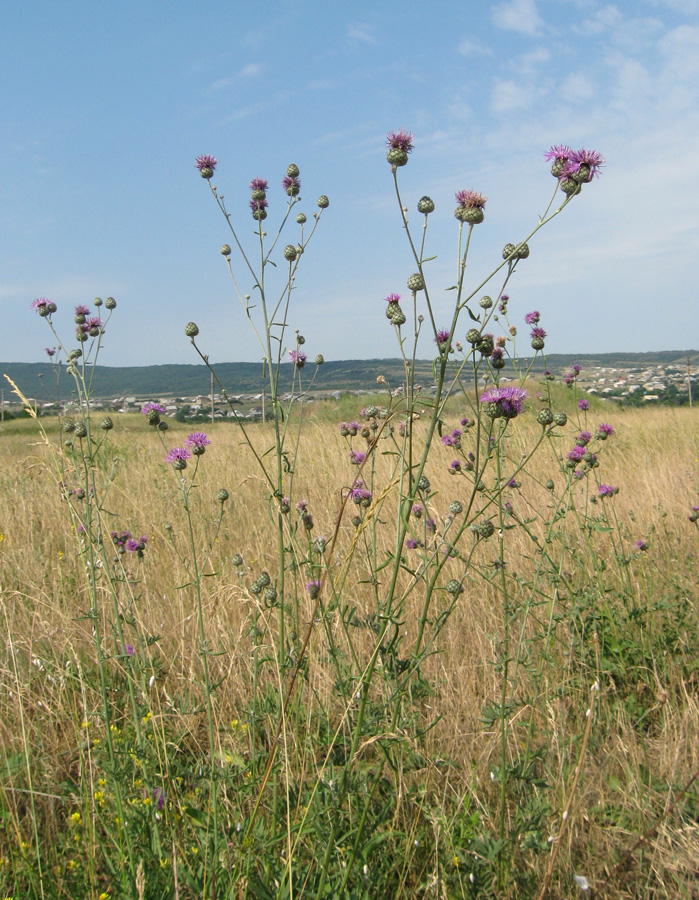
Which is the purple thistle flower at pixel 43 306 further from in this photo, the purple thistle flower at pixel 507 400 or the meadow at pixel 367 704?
the purple thistle flower at pixel 507 400

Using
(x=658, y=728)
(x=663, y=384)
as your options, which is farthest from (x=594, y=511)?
(x=663, y=384)

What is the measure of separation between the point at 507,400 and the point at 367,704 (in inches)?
42.6

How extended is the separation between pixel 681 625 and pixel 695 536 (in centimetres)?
133

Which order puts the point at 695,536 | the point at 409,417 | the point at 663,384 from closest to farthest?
the point at 409,417 → the point at 695,536 → the point at 663,384

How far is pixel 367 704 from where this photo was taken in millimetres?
2055

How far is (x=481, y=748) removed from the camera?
91.1 inches

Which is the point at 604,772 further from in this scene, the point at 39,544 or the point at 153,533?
the point at 39,544

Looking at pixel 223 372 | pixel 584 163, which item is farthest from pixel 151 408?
pixel 223 372

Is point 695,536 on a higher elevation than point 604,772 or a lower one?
higher

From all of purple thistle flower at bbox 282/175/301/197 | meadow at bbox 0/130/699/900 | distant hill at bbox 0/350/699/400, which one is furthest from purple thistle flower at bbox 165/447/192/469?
distant hill at bbox 0/350/699/400

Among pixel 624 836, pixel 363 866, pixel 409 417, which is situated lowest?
pixel 624 836

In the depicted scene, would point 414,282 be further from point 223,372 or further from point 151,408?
point 223,372

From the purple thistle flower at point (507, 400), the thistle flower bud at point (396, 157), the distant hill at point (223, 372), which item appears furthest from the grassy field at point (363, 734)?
the distant hill at point (223, 372)

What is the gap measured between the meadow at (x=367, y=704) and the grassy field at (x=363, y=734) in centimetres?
1
